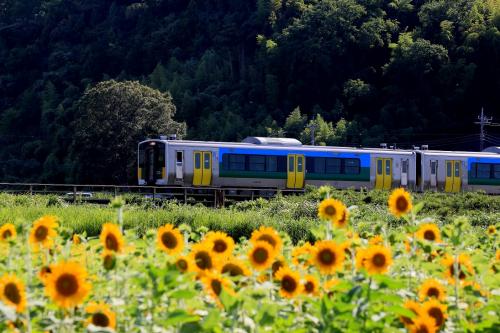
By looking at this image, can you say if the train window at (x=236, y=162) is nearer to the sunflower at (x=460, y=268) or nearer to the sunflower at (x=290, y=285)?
the sunflower at (x=460, y=268)

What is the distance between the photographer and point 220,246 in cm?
408

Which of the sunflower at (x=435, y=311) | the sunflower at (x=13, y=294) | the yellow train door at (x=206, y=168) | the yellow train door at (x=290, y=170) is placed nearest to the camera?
the sunflower at (x=13, y=294)

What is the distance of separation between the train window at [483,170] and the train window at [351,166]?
205 inches

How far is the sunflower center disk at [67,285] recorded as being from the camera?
10.4ft

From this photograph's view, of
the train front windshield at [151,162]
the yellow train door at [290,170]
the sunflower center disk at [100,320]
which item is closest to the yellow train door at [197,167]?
the train front windshield at [151,162]

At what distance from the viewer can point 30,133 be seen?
78562 mm

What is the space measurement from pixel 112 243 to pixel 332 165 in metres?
A: 28.8

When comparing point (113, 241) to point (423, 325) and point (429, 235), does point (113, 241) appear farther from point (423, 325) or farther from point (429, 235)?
point (429, 235)

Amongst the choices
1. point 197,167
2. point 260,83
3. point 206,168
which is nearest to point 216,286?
point 197,167

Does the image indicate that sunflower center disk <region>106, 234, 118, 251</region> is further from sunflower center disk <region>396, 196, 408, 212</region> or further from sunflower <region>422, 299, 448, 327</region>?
sunflower center disk <region>396, 196, 408, 212</region>

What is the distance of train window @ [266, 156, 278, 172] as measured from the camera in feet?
103

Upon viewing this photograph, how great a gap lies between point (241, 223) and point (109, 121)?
3177 cm

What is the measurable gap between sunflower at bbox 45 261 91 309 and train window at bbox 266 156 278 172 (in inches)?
1104

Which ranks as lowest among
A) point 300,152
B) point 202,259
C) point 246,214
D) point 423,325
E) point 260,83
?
point 246,214
